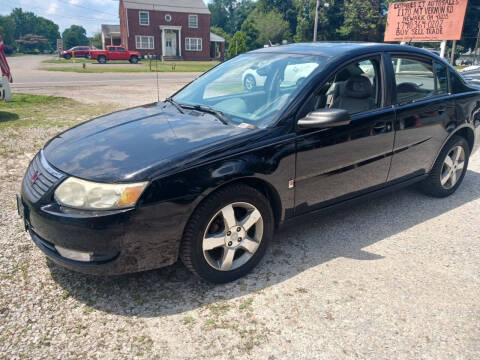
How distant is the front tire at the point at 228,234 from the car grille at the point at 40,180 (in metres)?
0.94

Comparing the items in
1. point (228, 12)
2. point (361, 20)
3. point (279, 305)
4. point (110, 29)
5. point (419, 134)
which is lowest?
point (279, 305)

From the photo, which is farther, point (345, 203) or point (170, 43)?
point (170, 43)

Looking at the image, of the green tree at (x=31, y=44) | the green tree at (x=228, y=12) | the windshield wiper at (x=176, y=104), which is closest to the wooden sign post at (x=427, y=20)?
the windshield wiper at (x=176, y=104)

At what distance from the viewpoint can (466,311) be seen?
2727 mm

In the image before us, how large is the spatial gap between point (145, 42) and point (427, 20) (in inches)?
1475

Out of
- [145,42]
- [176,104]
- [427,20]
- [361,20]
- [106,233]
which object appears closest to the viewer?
[106,233]

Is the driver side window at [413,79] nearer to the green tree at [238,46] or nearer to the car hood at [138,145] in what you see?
the car hood at [138,145]

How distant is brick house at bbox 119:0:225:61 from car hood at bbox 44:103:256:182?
51.2 meters

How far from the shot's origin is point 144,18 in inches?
2066

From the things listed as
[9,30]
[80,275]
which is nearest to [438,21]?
[80,275]

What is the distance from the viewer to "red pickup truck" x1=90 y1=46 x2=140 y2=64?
3869 centimetres

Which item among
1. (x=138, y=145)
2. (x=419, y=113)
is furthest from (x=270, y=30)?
(x=138, y=145)

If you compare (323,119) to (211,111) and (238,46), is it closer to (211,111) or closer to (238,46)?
(211,111)

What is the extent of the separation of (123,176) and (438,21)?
89.4 feet
